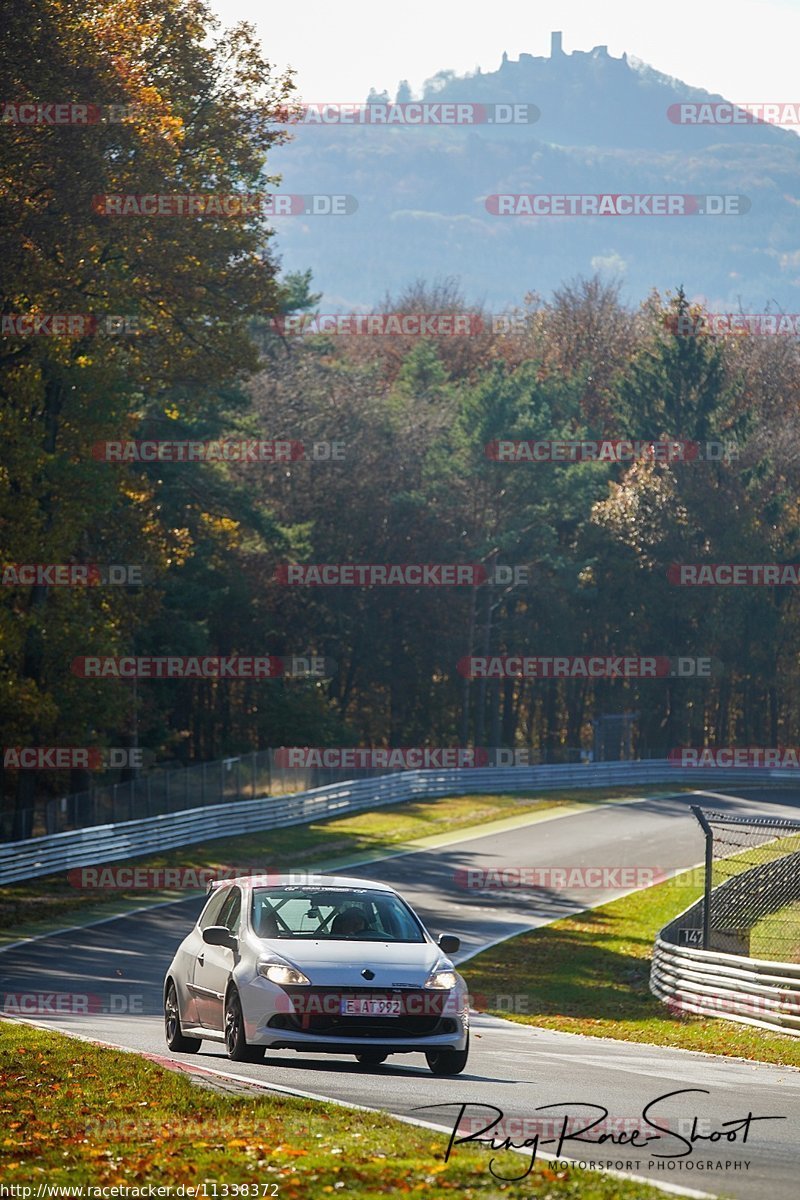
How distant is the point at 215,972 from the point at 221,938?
28 cm

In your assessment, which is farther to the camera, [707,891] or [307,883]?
[707,891]

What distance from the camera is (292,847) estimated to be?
42.4 meters

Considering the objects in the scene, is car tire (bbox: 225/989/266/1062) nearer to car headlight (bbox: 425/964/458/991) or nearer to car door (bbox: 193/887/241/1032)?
car door (bbox: 193/887/241/1032)

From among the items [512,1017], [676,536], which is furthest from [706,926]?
[676,536]

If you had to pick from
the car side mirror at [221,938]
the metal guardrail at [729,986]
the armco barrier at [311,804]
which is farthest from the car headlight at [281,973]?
the armco barrier at [311,804]

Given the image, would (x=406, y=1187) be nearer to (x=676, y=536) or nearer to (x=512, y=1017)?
(x=512, y=1017)

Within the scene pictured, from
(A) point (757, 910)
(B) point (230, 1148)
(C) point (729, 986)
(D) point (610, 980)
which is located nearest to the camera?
(B) point (230, 1148)

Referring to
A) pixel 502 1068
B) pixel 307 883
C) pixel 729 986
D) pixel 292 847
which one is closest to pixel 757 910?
pixel 729 986

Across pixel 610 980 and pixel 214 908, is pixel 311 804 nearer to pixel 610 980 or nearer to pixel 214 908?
pixel 610 980

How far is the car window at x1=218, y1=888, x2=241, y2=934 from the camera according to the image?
13859 mm

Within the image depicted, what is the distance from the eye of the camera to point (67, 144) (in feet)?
98.4

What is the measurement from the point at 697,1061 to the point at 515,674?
5449cm

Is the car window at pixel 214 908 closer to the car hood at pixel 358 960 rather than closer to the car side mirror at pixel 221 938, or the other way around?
the car side mirror at pixel 221 938

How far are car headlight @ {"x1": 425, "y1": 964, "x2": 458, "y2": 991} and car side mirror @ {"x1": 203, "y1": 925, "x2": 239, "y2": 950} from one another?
5.28 ft
